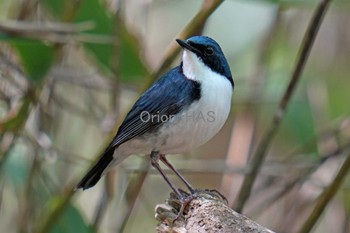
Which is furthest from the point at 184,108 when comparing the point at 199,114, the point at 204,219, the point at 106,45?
the point at 204,219

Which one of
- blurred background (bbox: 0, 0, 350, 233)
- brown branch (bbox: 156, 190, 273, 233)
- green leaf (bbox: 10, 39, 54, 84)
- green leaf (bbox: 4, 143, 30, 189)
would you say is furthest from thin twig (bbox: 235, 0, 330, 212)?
green leaf (bbox: 4, 143, 30, 189)

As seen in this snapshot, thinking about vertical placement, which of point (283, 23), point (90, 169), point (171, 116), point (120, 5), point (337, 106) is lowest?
point (90, 169)

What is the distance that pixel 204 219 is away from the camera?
297 centimetres

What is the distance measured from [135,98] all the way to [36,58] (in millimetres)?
791

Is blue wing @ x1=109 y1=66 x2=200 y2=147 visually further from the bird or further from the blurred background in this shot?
the blurred background

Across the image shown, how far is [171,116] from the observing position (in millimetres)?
3881

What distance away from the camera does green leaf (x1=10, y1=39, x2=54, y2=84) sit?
13.5 ft

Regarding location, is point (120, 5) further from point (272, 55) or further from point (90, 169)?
point (272, 55)

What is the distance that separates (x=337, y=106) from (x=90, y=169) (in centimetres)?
210

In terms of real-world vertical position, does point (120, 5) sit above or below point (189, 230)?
above

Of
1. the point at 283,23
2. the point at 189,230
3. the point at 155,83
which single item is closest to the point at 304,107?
the point at 283,23

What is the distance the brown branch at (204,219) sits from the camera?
2799 millimetres

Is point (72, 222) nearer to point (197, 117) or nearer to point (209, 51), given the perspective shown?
point (197, 117)

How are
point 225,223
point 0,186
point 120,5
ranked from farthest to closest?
point 0,186, point 120,5, point 225,223
